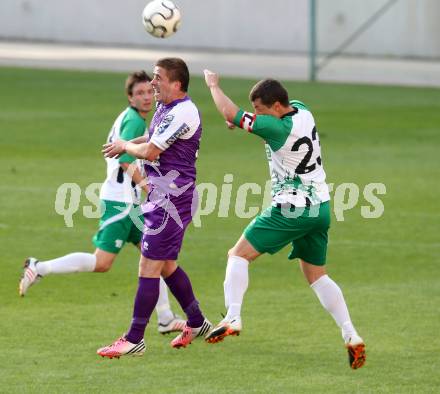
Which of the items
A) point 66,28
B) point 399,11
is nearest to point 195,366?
point 399,11

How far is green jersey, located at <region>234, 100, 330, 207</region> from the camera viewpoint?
9359 mm

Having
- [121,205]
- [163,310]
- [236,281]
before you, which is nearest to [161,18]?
[121,205]

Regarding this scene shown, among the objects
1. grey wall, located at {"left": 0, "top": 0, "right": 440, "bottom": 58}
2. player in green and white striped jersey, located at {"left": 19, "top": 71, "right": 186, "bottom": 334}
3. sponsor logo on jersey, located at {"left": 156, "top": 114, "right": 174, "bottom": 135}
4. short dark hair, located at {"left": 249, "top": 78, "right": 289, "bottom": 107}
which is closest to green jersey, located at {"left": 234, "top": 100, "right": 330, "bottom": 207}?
short dark hair, located at {"left": 249, "top": 78, "right": 289, "bottom": 107}

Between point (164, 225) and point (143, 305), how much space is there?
0.66m

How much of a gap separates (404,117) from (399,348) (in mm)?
15387

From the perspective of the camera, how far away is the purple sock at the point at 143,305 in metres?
9.51

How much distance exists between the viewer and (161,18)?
37.1 ft

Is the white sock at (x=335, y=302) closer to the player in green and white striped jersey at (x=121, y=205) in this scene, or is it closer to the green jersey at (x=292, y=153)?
the green jersey at (x=292, y=153)

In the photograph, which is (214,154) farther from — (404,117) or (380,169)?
(404,117)

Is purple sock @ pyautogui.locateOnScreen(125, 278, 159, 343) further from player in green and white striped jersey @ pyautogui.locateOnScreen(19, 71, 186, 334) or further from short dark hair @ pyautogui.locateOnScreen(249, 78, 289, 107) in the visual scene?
short dark hair @ pyautogui.locateOnScreen(249, 78, 289, 107)

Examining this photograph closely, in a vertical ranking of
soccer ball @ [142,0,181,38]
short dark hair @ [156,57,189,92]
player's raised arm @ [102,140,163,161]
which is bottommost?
player's raised arm @ [102,140,163,161]

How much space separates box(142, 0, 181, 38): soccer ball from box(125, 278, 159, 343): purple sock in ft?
9.03

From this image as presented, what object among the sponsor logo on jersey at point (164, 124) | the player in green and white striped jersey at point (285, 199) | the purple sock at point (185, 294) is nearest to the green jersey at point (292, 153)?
the player in green and white striped jersey at point (285, 199)

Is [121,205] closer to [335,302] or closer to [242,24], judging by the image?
[335,302]
